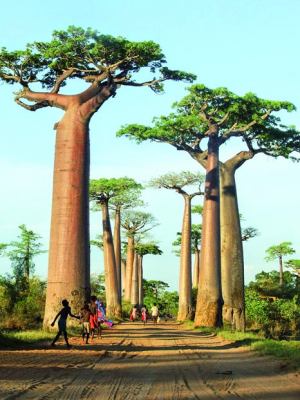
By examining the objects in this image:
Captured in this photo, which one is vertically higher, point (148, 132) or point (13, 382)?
point (148, 132)

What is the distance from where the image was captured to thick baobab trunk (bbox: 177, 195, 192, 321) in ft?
104

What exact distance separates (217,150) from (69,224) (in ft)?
26.8

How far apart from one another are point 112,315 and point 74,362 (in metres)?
25.0

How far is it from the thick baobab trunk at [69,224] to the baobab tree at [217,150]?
602 cm

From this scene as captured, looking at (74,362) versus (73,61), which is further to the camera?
(73,61)

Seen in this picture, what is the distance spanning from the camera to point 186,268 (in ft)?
106

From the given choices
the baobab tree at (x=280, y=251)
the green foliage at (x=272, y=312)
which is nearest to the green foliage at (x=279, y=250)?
the baobab tree at (x=280, y=251)

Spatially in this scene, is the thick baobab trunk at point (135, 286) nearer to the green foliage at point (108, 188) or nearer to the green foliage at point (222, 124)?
the green foliage at point (108, 188)

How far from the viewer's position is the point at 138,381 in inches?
252

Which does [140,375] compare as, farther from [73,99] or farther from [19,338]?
[73,99]

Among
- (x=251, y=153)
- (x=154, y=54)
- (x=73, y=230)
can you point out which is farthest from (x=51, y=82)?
(x=251, y=153)

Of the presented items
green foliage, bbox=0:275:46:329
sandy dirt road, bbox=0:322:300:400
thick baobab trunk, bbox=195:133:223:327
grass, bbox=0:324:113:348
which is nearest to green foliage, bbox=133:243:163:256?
thick baobab trunk, bbox=195:133:223:327

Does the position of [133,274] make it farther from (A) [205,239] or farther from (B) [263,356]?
(B) [263,356]

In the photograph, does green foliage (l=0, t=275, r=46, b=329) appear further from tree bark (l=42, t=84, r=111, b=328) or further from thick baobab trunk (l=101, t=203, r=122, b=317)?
thick baobab trunk (l=101, t=203, r=122, b=317)
